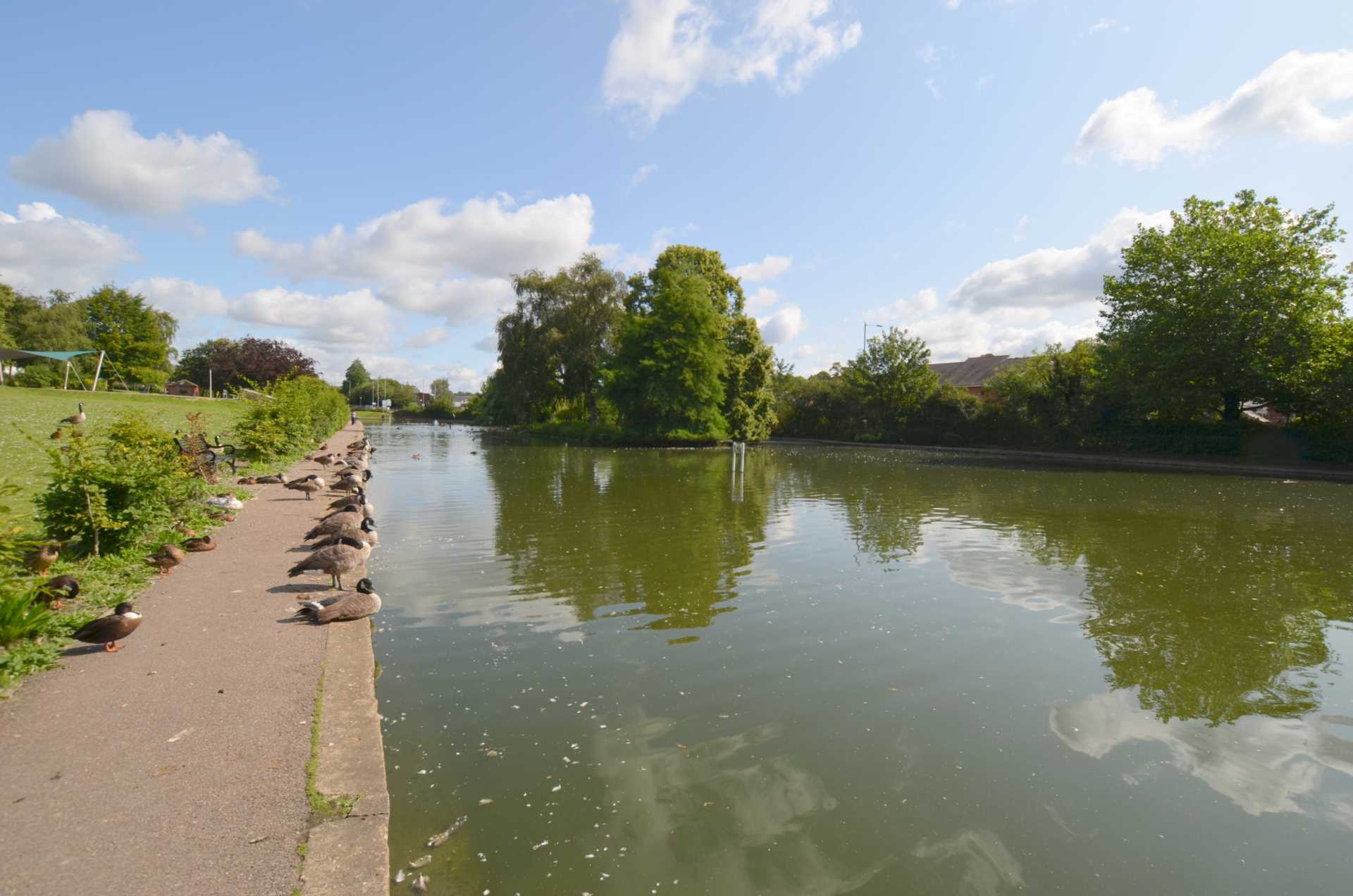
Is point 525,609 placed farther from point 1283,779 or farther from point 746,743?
point 1283,779

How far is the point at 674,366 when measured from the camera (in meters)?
42.5

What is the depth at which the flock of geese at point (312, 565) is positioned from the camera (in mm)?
5699

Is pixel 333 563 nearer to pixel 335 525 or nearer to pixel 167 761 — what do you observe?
pixel 335 525

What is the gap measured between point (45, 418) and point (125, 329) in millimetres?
51545

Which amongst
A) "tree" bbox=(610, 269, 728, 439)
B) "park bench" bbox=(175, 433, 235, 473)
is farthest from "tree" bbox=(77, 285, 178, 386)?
"park bench" bbox=(175, 433, 235, 473)

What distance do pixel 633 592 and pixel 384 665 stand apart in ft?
11.4

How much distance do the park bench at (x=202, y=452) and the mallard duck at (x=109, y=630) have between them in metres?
6.01

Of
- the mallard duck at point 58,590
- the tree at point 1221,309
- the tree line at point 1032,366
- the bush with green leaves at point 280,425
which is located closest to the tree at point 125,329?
the tree line at point 1032,366

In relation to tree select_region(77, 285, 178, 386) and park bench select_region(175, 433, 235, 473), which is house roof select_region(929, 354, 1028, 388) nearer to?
park bench select_region(175, 433, 235, 473)

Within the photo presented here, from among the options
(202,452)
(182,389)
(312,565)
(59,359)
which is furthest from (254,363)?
(312,565)

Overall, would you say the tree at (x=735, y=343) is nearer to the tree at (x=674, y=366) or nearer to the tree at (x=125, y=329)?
the tree at (x=674, y=366)

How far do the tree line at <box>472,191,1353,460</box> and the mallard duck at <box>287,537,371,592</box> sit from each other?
34.4m

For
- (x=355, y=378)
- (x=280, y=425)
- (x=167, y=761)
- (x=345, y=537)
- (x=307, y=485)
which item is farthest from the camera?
(x=355, y=378)

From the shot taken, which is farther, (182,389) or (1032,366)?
(182,389)
